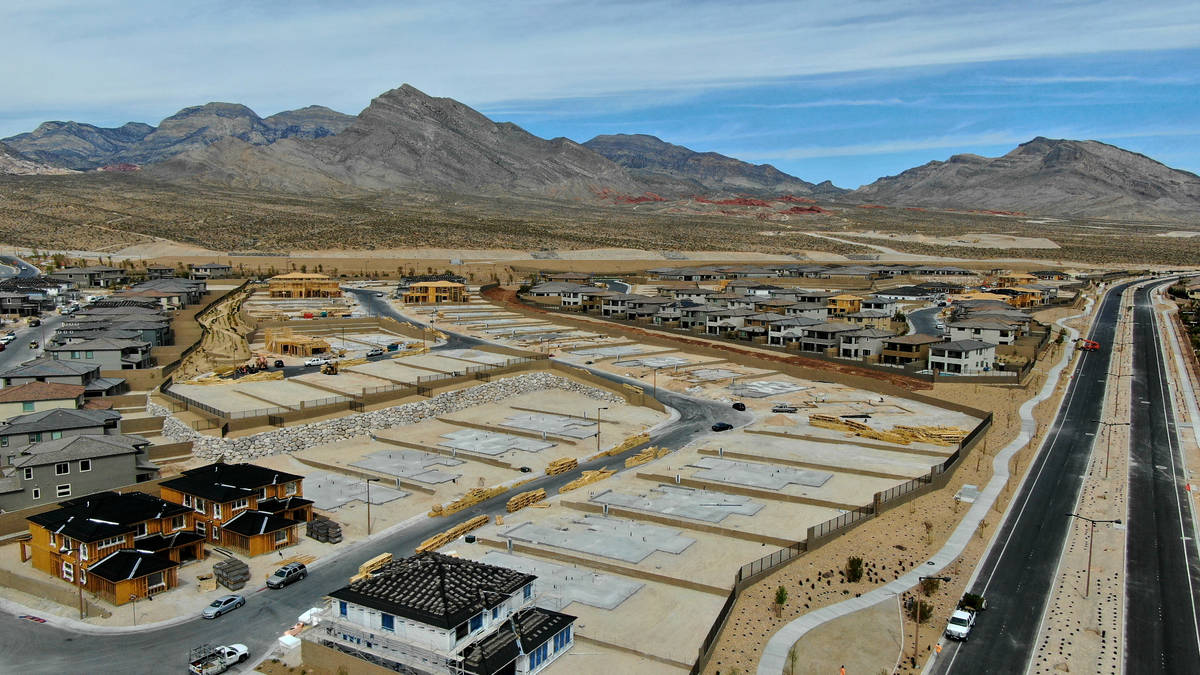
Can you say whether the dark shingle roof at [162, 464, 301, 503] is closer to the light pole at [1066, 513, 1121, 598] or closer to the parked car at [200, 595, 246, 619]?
the parked car at [200, 595, 246, 619]

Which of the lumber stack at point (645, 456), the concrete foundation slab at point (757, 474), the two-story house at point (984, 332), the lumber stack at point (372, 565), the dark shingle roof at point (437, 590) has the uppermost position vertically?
the two-story house at point (984, 332)

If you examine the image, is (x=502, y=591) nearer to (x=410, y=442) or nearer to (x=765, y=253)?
(x=410, y=442)

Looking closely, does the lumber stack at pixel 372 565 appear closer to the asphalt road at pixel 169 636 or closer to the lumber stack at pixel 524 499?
the asphalt road at pixel 169 636

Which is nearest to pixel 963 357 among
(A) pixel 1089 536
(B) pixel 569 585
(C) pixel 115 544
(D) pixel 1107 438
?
(D) pixel 1107 438

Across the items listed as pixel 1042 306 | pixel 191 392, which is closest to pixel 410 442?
pixel 191 392

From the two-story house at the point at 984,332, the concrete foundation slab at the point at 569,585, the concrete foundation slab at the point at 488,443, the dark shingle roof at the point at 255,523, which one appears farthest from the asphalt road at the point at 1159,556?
the dark shingle roof at the point at 255,523

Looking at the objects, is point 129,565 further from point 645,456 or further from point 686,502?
point 645,456
